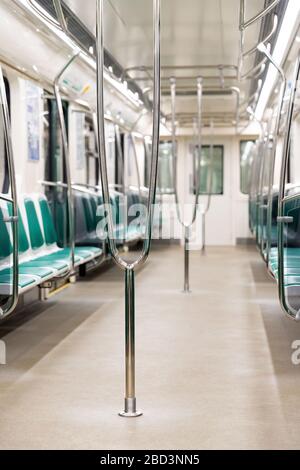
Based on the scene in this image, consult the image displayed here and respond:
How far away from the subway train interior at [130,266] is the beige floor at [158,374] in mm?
15

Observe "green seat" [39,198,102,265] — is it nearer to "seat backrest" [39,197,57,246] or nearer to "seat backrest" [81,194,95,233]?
"seat backrest" [39,197,57,246]

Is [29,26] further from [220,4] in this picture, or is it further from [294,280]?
[294,280]

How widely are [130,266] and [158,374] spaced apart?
1078mm

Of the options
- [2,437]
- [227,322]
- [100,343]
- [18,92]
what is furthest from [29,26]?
[2,437]

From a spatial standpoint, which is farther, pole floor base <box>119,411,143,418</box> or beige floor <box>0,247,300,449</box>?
pole floor base <box>119,411,143,418</box>

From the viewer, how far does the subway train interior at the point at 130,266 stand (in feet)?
10.9

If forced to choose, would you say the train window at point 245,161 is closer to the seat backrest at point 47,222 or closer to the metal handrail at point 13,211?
the seat backrest at point 47,222

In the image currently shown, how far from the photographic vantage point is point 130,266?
3.44 m

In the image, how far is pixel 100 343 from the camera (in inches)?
204

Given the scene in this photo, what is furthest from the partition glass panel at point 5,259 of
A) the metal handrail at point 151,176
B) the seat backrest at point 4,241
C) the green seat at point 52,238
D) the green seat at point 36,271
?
the green seat at point 52,238

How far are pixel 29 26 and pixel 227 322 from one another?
9.21 feet

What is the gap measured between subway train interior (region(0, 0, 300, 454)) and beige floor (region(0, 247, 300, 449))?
0.6 inches

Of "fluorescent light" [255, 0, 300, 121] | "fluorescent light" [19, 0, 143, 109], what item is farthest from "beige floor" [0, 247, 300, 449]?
"fluorescent light" [255, 0, 300, 121]

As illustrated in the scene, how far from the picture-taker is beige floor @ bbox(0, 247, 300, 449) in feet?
10.4
